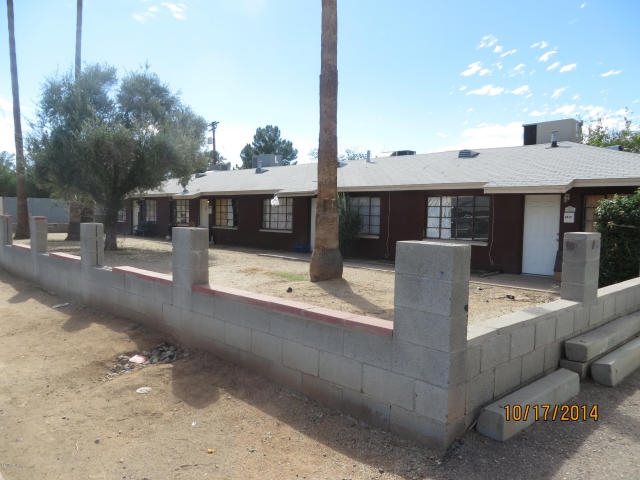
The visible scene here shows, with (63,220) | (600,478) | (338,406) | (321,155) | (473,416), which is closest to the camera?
(600,478)

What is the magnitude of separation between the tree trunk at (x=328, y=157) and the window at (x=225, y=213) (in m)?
11.1

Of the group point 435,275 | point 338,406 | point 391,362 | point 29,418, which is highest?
point 435,275

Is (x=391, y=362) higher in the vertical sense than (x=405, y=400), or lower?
higher

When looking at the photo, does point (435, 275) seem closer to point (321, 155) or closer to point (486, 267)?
point (321, 155)

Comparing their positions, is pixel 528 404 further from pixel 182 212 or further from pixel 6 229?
pixel 182 212

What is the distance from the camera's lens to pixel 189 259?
595cm

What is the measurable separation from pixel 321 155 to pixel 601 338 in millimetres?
5638

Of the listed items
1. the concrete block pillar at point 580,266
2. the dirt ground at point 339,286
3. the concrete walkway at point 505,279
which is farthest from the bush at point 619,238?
the concrete block pillar at point 580,266

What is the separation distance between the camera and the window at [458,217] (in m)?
12.3

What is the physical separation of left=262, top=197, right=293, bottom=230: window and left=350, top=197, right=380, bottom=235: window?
3.03 metres

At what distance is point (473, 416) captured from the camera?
12.2 ft

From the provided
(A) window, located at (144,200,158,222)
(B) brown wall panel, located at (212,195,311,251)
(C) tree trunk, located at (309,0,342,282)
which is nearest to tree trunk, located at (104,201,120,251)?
(B) brown wall panel, located at (212,195,311,251)

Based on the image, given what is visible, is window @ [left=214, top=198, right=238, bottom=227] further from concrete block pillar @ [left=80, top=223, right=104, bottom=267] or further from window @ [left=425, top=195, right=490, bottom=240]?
concrete block pillar @ [left=80, top=223, right=104, bottom=267]

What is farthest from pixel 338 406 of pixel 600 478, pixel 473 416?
pixel 600 478
